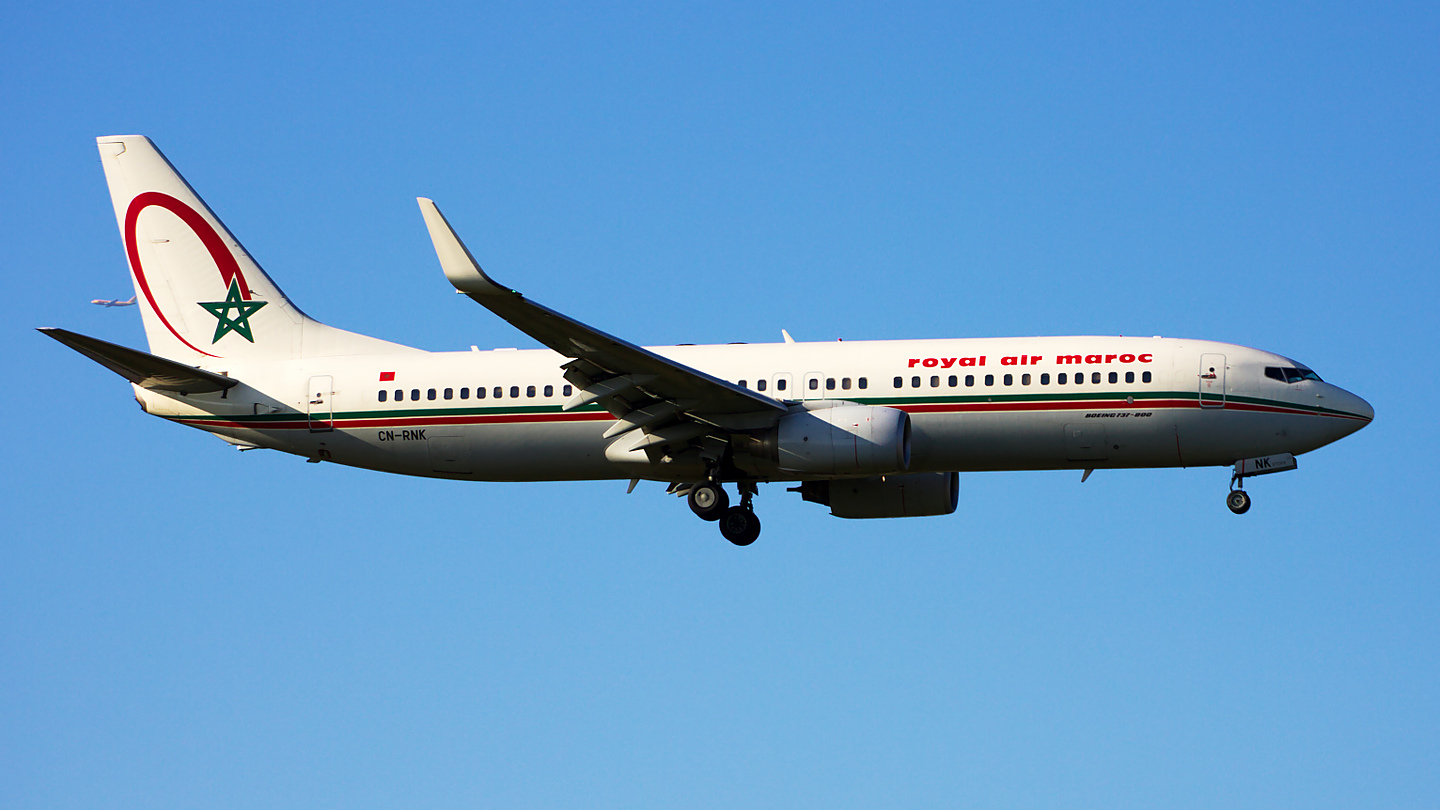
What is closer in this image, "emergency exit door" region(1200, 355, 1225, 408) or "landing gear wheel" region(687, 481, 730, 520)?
"emergency exit door" region(1200, 355, 1225, 408)

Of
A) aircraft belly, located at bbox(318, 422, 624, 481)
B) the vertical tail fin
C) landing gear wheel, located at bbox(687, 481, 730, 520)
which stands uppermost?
the vertical tail fin

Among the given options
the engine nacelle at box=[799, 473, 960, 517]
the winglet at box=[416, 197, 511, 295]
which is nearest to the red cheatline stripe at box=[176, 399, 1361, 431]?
the engine nacelle at box=[799, 473, 960, 517]

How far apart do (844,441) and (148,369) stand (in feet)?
52.6

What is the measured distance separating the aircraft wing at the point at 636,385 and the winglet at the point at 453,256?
74 cm

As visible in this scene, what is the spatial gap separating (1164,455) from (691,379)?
1072 cm

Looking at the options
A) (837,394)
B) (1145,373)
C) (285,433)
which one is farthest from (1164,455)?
(285,433)

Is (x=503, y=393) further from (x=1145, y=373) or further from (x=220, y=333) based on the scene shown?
(x=1145, y=373)

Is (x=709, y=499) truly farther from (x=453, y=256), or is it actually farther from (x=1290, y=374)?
(x=1290, y=374)

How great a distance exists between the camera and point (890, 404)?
118 ft

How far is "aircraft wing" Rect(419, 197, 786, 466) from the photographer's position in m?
→ 31.6

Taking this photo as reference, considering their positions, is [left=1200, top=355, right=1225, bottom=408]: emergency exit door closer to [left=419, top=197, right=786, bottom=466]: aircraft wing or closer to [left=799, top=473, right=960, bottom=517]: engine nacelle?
[left=799, top=473, right=960, bottom=517]: engine nacelle

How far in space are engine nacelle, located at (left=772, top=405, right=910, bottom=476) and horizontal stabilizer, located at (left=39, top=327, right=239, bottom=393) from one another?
13.7m

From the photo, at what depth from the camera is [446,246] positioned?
28703mm

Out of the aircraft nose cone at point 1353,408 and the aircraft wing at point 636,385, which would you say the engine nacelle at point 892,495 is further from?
the aircraft nose cone at point 1353,408
